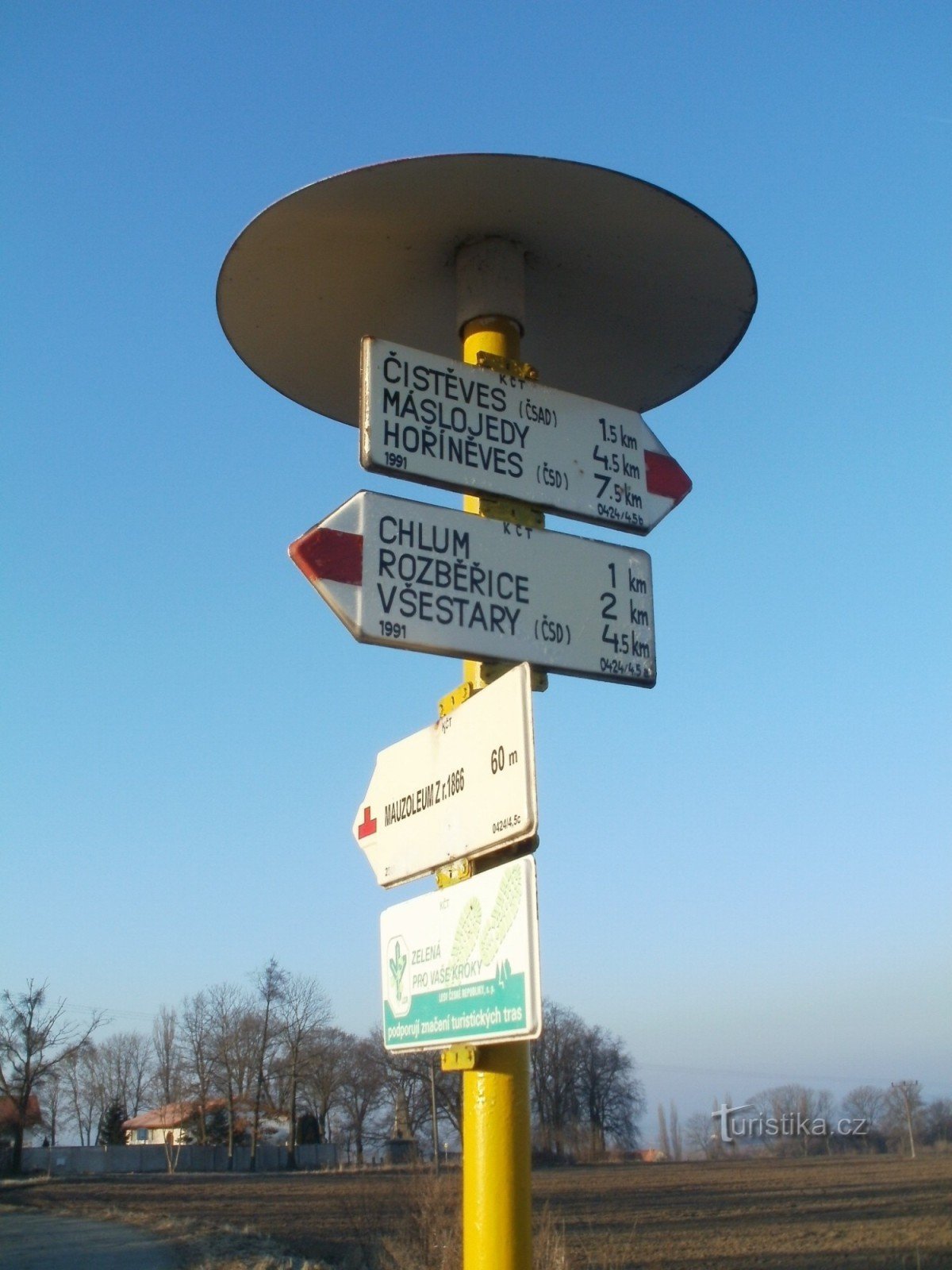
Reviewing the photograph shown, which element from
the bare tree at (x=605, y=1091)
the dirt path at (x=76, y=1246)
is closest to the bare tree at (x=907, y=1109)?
the bare tree at (x=605, y=1091)

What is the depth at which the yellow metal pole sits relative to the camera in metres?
2.68

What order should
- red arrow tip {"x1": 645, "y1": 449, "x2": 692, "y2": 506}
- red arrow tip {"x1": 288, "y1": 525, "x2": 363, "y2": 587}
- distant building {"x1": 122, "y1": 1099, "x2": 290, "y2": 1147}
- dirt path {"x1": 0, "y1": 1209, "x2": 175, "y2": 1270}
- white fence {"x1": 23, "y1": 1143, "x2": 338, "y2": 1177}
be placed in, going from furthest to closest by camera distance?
distant building {"x1": 122, "y1": 1099, "x2": 290, "y2": 1147} → white fence {"x1": 23, "y1": 1143, "x2": 338, "y2": 1177} → dirt path {"x1": 0, "y1": 1209, "x2": 175, "y2": 1270} → red arrow tip {"x1": 645, "y1": 449, "x2": 692, "y2": 506} → red arrow tip {"x1": 288, "y1": 525, "x2": 363, "y2": 587}

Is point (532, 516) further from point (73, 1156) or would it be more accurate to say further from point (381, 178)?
point (73, 1156)

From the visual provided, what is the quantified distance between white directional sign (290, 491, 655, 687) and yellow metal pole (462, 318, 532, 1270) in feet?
3.30

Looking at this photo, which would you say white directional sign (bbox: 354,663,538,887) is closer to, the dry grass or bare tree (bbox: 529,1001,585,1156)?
the dry grass

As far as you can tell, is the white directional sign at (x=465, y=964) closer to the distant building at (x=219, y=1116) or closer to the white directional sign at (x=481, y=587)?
the white directional sign at (x=481, y=587)

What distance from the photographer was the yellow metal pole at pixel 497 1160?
2.68 metres

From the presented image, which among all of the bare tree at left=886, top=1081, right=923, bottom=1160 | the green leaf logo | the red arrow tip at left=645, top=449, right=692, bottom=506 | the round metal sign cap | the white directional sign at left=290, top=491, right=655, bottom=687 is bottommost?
the bare tree at left=886, top=1081, right=923, bottom=1160

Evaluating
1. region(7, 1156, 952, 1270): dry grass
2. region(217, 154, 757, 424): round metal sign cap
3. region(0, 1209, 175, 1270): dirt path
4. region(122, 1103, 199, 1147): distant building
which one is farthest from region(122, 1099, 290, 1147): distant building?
region(217, 154, 757, 424): round metal sign cap

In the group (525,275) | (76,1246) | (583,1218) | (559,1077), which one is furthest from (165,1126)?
(525,275)

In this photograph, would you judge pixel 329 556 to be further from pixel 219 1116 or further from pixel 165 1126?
pixel 165 1126

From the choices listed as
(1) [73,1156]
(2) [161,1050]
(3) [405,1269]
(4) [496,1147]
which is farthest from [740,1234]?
(2) [161,1050]

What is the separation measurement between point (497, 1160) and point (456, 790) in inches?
34.7

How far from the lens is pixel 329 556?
2908 mm
